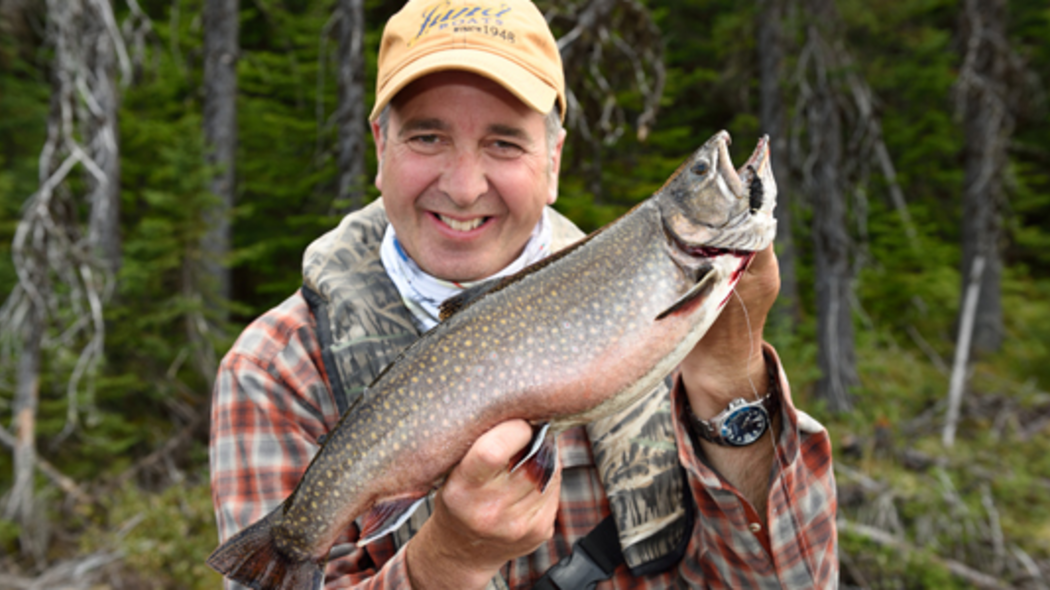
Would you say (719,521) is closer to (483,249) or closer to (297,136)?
(483,249)

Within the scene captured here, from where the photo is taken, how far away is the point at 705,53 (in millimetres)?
14688

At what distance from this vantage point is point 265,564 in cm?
203

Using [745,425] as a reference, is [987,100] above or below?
below

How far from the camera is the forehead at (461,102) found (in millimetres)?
2361

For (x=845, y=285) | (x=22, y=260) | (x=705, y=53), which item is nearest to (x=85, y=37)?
(x=22, y=260)

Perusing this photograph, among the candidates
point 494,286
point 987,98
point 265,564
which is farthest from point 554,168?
point 987,98

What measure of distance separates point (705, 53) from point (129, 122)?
36.1ft

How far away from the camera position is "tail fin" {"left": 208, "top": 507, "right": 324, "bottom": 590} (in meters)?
2.00

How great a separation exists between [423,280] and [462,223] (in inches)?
10.3

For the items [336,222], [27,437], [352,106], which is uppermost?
[352,106]

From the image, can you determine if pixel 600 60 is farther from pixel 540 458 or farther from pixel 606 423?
pixel 540 458

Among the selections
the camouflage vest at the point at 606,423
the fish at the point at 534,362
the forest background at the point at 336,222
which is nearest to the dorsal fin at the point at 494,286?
the fish at the point at 534,362

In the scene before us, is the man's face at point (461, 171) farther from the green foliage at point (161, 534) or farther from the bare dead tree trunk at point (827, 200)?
the bare dead tree trunk at point (827, 200)

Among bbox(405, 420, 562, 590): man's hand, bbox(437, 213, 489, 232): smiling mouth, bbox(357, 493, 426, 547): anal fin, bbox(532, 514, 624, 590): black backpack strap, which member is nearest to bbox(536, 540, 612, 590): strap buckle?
bbox(532, 514, 624, 590): black backpack strap
